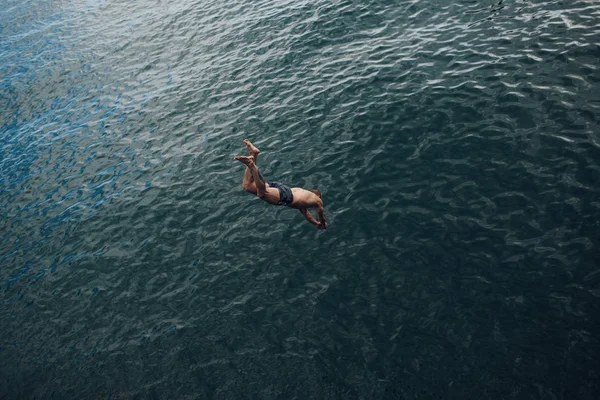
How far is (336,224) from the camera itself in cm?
1869

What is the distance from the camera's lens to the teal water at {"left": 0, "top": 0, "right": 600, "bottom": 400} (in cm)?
1444


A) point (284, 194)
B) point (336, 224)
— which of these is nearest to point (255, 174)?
point (284, 194)

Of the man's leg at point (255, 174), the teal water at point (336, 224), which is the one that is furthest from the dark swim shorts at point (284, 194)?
the teal water at point (336, 224)

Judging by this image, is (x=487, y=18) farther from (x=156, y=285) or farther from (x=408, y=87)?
(x=156, y=285)

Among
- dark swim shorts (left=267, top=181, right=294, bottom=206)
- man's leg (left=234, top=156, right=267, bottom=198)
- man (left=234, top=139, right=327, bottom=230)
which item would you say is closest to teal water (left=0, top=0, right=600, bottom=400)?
man (left=234, top=139, right=327, bottom=230)

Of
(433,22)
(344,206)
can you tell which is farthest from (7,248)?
(433,22)

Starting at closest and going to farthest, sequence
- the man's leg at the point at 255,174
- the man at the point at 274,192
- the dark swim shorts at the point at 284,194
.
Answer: the man's leg at the point at 255,174 → the man at the point at 274,192 → the dark swim shorts at the point at 284,194

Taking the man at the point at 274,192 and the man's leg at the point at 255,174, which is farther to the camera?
the man at the point at 274,192

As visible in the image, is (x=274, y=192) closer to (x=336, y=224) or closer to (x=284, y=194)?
(x=284, y=194)

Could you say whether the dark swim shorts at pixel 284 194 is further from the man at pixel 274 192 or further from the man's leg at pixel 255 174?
the man's leg at pixel 255 174

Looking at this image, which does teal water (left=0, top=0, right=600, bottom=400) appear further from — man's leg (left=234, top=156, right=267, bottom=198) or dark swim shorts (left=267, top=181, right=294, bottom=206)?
man's leg (left=234, top=156, right=267, bottom=198)

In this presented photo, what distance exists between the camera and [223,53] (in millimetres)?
33688

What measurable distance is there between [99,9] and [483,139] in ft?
164

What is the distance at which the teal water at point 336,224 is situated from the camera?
47.4 feet
